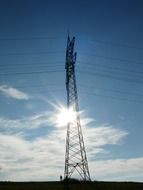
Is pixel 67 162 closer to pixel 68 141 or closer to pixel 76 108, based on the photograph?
pixel 68 141

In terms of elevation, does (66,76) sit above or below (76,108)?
above

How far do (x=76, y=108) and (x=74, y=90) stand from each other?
287 centimetres

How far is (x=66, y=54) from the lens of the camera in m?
56.3
